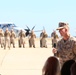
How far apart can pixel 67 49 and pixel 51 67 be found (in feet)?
Result: 6.68

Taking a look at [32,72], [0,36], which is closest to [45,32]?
[0,36]

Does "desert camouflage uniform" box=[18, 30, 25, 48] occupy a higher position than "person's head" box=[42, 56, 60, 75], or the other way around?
"person's head" box=[42, 56, 60, 75]

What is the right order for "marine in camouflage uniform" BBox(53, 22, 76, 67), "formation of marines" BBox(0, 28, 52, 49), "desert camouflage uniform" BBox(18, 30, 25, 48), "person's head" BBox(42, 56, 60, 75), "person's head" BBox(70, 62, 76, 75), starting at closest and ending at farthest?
"person's head" BBox(70, 62, 76, 75) < "person's head" BBox(42, 56, 60, 75) < "marine in camouflage uniform" BBox(53, 22, 76, 67) < "formation of marines" BBox(0, 28, 52, 49) < "desert camouflage uniform" BBox(18, 30, 25, 48)

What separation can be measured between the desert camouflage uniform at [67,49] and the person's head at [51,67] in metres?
1.84

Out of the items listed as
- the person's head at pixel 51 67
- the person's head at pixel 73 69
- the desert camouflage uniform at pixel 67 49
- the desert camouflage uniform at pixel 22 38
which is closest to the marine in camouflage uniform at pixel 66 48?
the desert camouflage uniform at pixel 67 49

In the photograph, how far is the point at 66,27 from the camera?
6.86m

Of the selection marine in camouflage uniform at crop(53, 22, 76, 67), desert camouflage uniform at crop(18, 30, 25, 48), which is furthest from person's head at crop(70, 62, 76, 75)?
desert camouflage uniform at crop(18, 30, 25, 48)

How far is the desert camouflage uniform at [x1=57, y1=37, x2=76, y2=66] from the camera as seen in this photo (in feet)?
22.9

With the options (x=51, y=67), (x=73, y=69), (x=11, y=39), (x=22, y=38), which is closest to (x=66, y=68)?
(x=51, y=67)

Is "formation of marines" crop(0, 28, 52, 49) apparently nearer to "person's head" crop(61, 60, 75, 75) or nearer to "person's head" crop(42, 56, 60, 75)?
"person's head" crop(42, 56, 60, 75)

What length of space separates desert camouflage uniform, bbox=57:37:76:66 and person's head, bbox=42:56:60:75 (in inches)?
72.3

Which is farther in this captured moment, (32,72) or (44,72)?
(32,72)

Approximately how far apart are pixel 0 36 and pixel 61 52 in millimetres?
22636

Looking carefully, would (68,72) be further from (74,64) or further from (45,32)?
(45,32)
